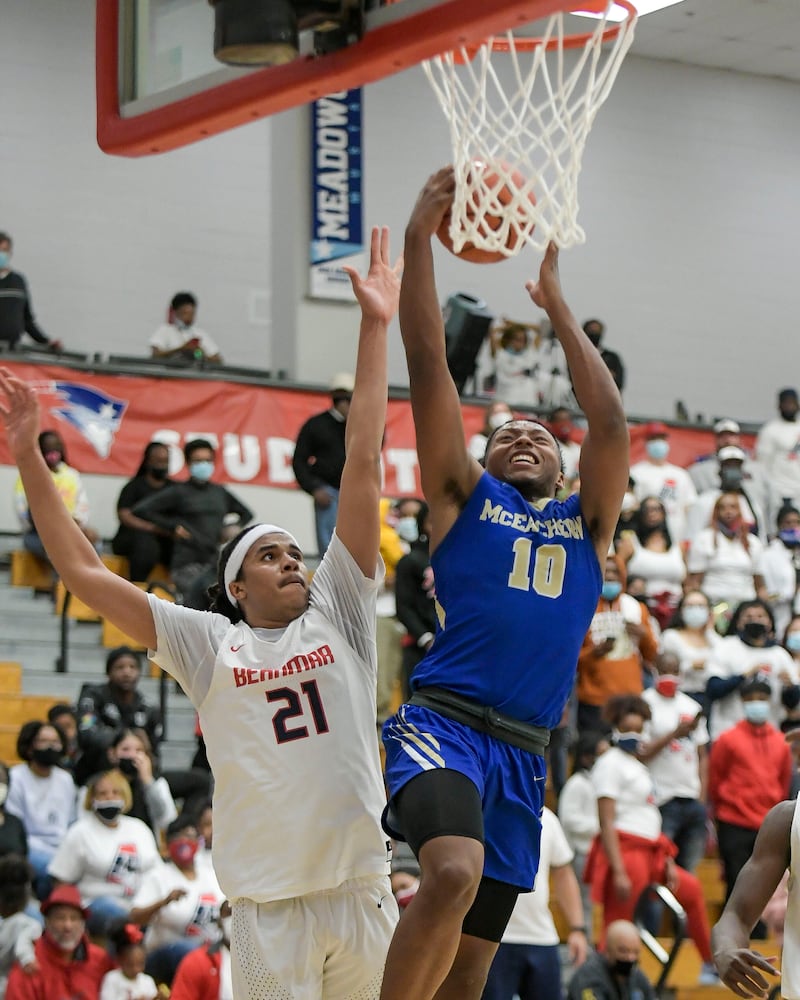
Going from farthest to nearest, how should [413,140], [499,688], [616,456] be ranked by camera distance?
[413,140], [616,456], [499,688]

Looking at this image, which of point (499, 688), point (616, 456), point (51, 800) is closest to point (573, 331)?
point (616, 456)

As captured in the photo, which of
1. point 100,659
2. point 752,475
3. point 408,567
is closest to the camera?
point 408,567

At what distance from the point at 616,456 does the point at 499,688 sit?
34.2 inches

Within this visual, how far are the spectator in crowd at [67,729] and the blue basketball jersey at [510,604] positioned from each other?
6.39 m

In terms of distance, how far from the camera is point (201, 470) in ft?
47.8

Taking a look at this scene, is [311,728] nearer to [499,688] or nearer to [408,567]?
[499,688]

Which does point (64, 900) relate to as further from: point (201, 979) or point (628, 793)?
point (628, 793)

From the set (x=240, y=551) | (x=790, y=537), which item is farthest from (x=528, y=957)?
(x=790, y=537)

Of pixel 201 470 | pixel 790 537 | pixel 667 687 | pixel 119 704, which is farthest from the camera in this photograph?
pixel 790 537

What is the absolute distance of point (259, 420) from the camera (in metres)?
16.6

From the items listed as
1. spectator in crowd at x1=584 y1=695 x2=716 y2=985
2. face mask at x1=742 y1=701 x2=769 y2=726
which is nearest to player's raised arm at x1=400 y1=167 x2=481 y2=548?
spectator in crowd at x1=584 y1=695 x2=716 y2=985

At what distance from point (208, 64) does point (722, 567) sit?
406 inches

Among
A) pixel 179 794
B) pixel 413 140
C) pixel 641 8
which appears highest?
pixel 413 140

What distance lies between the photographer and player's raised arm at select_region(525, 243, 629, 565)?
5684 millimetres
